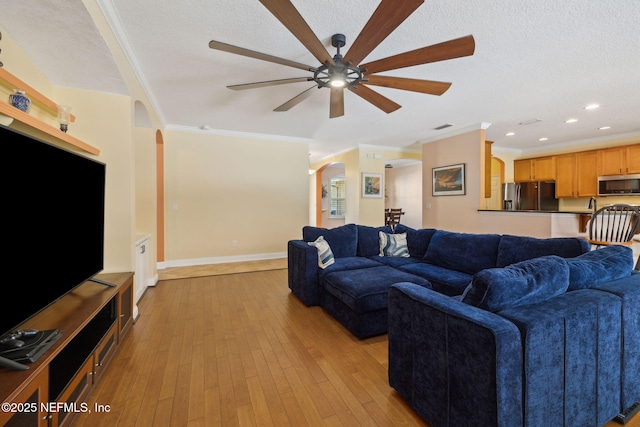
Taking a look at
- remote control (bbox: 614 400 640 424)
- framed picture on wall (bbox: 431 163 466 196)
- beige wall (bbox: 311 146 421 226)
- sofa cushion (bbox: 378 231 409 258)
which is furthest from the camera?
beige wall (bbox: 311 146 421 226)

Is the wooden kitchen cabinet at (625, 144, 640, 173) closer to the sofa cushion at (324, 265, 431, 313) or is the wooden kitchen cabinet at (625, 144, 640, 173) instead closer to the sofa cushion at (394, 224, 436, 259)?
the sofa cushion at (394, 224, 436, 259)

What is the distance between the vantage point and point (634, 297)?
1.41m

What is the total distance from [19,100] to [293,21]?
5.87ft

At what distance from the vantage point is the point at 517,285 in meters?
1.21

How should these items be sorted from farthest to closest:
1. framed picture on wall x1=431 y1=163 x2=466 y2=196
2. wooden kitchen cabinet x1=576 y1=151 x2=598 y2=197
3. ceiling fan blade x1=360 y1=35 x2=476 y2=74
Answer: wooden kitchen cabinet x1=576 y1=151 x2=598 y2=197
framed picture on wall x1=431 y1=163 x2=466 y2=196
ceiling fan blade x1=360 y1=35 x2=476 y2=74

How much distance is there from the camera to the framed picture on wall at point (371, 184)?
6.55 m

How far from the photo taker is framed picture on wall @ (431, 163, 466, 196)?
5215 mm

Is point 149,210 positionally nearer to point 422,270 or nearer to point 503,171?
point 422,270

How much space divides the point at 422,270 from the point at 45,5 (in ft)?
11.9

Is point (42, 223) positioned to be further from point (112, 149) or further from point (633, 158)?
point (633, 158)

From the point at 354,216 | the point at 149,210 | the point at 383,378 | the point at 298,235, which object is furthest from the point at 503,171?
the point at 149,210

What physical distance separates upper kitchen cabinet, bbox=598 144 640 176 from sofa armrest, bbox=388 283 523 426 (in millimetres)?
6690

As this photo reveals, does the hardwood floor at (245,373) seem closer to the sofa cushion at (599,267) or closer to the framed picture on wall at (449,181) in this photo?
the sofa cushion at (599,267)

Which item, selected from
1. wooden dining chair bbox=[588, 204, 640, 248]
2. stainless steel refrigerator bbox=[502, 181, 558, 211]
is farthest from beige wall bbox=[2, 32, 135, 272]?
stainless steel refrigerator bbox=[502, 181, 558, 211]
